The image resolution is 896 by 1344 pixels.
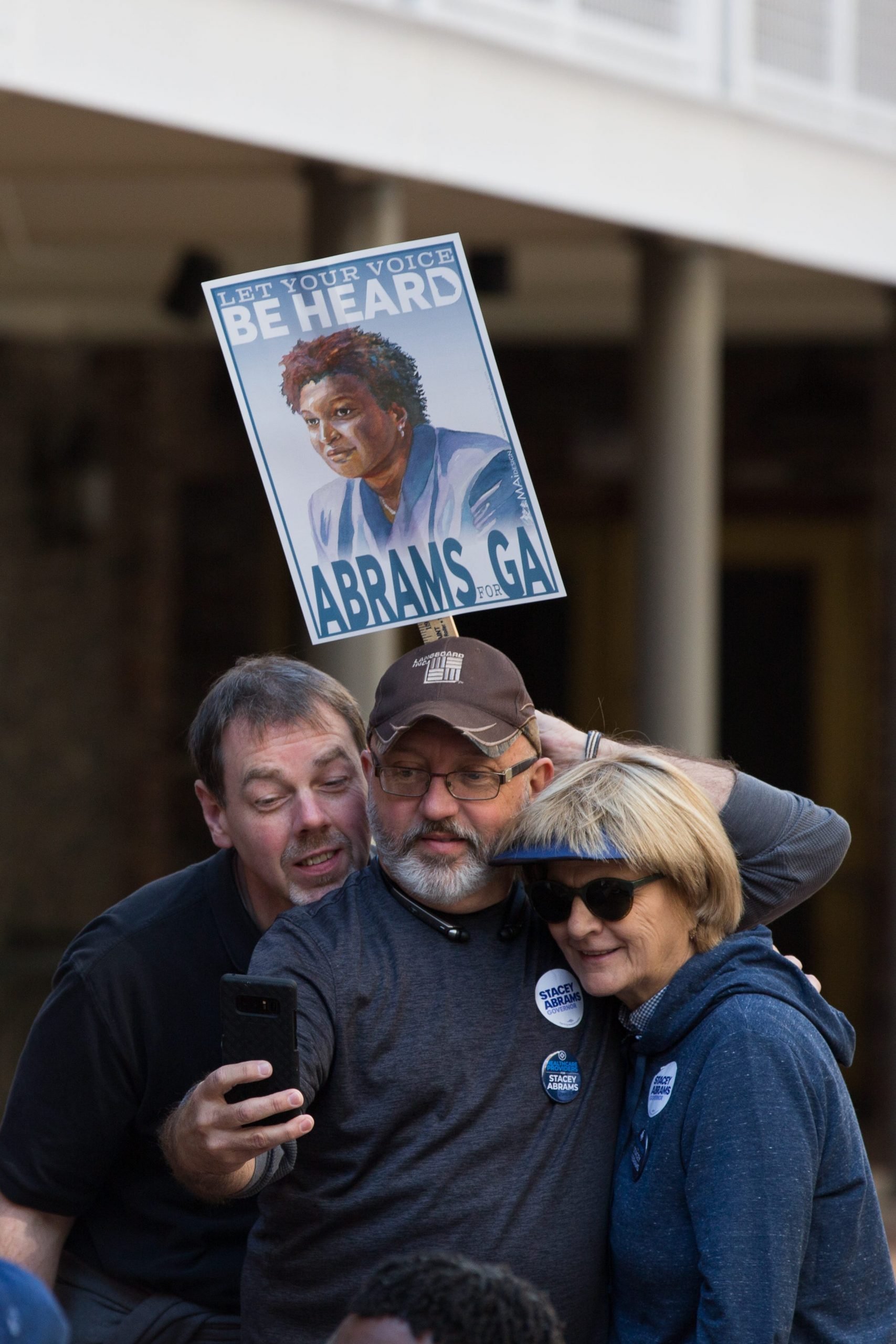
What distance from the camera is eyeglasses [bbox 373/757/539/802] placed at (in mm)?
2422

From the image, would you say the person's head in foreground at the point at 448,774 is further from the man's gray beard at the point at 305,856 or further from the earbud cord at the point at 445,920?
the man's gray beard at the point at 305,856

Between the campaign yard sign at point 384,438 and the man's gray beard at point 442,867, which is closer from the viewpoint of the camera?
the man's gray beard at point 442,867

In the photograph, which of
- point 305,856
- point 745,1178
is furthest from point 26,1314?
point 305,856

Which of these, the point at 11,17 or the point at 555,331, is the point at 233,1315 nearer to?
the point at 11,17

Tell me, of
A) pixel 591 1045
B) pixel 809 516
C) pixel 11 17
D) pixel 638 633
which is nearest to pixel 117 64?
pixel 11 17

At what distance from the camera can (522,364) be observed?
862cm

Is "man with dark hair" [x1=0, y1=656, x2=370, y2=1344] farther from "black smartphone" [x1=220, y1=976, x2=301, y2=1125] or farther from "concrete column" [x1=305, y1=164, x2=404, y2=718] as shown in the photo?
"concrete column" [x1=305, y1=164, x2=404, y2=718]

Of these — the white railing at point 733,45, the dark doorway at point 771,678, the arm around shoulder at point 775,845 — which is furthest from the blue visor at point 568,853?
the dark doorway at point 771,678

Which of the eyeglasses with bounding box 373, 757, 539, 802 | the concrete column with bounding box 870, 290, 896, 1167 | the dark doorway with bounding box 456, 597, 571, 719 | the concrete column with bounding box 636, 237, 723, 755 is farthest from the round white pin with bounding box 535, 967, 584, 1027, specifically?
the dark doorway with bounding box 456, 597, 571, 719

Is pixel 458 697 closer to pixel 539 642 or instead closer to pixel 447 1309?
pixel 447 1309

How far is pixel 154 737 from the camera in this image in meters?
8.41

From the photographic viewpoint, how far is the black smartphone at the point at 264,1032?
2020 millimetres

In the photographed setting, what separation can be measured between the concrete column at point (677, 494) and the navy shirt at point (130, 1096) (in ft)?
11.2

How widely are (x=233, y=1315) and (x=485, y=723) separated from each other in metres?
1.08
